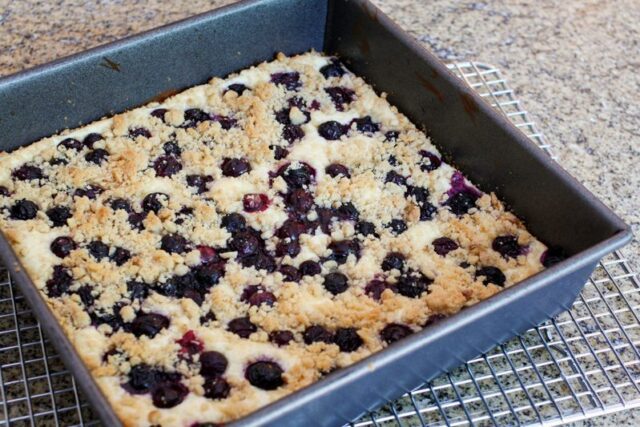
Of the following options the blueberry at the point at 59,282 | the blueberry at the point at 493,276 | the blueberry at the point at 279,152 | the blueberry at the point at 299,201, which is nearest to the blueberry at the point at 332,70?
the blueberry at the point at 279,152

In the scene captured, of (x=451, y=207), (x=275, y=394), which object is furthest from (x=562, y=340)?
(x=275, y=394)

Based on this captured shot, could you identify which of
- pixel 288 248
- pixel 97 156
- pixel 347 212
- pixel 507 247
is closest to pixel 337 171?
pixel 347 212

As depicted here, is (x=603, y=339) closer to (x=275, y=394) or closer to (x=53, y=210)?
(x=275, y=394)

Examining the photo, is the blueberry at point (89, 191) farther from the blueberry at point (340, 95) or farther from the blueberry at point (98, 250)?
the blueberry at point (340, 95)

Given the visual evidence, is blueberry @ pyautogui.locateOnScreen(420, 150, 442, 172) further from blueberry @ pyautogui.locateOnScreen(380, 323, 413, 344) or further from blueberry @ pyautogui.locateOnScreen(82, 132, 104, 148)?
blueberry @ pyautogui.locateOnScreen(82, 132, 104, 148)

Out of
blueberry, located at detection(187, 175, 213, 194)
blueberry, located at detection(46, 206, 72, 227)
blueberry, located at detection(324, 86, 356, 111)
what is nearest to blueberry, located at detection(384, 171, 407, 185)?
blueberry, located at detection(324, 86, 356, 111)

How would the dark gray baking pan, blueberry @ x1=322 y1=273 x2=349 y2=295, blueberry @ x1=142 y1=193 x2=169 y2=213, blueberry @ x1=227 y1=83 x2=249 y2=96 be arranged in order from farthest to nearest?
1. blueberry @ x1=227 y1=83 x2=249 y2=96
2. blueberry @ x1=142 y1=193 x2=169 y2=213
3. blueberry @ x1=322 y1=273 x2=349 y2=295
4. the dark gray baking pan
